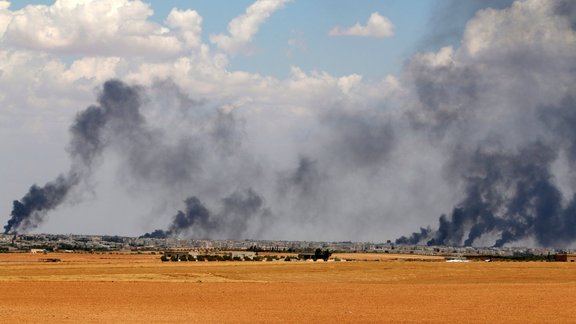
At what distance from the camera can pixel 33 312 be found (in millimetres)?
55594

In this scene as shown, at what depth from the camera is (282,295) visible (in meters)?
72.3

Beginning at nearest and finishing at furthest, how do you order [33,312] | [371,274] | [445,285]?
[33,312] < [445,285] < [371,274]

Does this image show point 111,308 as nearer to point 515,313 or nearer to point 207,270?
point 515,313

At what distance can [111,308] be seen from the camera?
59188 mm

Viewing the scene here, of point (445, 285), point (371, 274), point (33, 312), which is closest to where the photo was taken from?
point (33, 312)

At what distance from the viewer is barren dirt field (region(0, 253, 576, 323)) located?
54.4 m

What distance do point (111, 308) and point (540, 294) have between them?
106 ft

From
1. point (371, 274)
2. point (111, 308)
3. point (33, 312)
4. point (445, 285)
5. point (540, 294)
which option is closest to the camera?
point (33, 312)

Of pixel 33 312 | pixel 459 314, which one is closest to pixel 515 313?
pixel 459 314

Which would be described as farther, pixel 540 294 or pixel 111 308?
pixel 540 294

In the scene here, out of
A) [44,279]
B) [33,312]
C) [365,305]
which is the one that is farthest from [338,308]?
[44,279]

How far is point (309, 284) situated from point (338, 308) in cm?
2675

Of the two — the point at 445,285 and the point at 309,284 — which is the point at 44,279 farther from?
the point at 445,285

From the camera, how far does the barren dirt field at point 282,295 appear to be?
54375mm
